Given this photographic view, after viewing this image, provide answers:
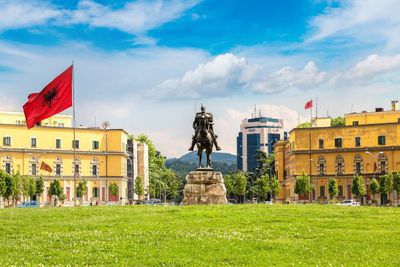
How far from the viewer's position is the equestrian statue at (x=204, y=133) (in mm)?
46188

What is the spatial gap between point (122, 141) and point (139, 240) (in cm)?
9869

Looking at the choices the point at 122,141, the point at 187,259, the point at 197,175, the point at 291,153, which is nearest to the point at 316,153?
the point at 291,153

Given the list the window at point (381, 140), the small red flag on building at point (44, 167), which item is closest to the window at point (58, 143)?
the small red flag on building at point (44, 167)

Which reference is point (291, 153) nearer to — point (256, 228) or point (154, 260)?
point (256, 228)

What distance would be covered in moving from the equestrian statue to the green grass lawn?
33.7ft

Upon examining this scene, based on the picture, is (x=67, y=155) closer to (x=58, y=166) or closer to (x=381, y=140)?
(x=58, y=166)

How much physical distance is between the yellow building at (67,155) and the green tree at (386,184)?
134 ft

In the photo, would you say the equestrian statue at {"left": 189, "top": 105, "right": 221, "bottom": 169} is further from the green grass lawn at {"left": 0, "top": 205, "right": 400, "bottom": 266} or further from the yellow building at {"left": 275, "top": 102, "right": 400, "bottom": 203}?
the yellow building at {"left": 275, "top": 102, "right": 400, "bottom": 203}

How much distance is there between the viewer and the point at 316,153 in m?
112

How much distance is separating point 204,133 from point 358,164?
6722 centimetres

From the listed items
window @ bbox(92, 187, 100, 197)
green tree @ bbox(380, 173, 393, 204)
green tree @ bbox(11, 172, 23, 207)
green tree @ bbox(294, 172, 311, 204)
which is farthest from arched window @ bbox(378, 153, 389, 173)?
green tree @ bbox(11, 172, 23, 207)

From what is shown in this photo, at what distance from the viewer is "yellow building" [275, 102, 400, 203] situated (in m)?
107

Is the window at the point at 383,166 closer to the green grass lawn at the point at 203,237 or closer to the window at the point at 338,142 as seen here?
the window at the point at 338,142

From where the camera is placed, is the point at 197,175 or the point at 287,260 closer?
the point at 287,260
